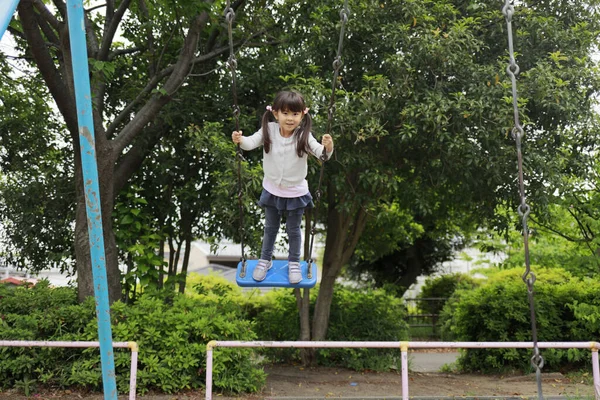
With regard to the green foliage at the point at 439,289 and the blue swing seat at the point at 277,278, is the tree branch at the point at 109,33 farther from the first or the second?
the green foliage at the point at 439,289

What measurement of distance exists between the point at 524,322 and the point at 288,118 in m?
7.14

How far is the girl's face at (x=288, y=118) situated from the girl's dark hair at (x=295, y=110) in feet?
0.08

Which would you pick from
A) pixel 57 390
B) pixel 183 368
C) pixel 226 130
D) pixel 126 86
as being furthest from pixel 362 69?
pixel 57 390

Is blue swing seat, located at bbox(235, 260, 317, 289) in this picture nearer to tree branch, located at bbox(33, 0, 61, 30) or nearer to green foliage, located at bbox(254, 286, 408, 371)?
tree branch, located at bbox(33, 0, 61, 30)

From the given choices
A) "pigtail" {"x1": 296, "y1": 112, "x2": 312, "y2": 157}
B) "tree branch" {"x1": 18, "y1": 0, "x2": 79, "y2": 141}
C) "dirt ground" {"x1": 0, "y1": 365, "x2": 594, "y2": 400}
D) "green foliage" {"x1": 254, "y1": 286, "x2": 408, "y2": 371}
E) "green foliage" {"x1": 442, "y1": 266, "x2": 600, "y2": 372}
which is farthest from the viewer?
"green foliage" {"x1": 254, "y1": 286, "x2": 408, "y2": 371}

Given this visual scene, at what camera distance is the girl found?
440cm

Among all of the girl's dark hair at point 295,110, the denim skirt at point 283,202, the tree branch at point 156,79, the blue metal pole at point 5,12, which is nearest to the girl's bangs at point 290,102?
the girl's dark hair at point 295,110

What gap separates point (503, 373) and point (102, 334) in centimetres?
815

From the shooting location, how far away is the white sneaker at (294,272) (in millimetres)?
4602

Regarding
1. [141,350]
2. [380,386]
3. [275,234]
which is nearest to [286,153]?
[275,234]

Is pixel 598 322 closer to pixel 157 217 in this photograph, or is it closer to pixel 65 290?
pixel 157 217

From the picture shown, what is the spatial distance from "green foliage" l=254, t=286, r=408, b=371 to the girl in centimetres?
568

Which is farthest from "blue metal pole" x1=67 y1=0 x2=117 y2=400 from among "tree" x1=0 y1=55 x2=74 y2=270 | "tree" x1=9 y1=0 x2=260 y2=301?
"tree" x1=0 y1=55 x2=74 y2=270

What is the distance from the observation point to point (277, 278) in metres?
4.66
